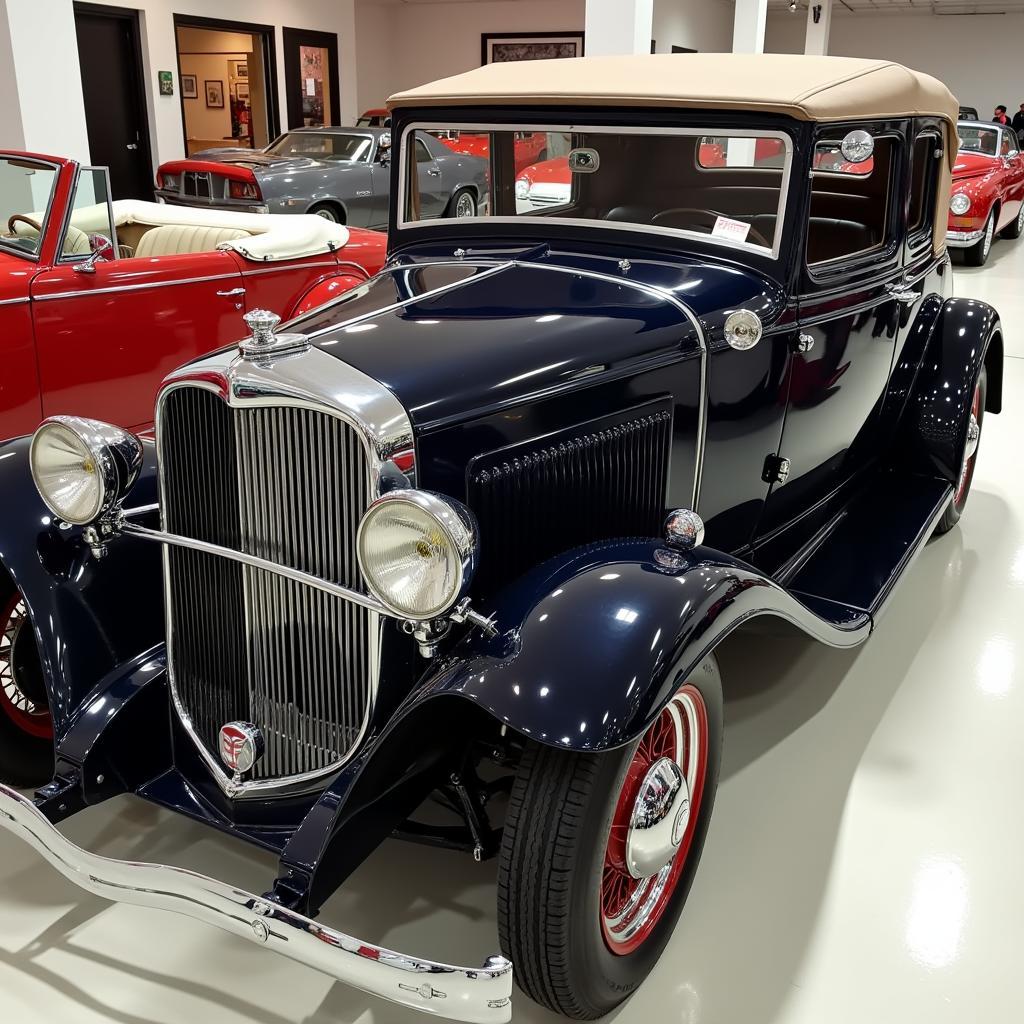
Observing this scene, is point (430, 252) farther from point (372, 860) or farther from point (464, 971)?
point (464, 971)

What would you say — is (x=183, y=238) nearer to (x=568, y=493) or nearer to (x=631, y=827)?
(x=568, y=493)

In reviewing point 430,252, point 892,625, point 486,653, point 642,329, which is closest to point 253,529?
point 486,653

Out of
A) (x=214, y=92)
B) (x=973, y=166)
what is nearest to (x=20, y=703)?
(x=973, y=166)

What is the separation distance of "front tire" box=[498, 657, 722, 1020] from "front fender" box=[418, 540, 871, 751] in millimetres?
133

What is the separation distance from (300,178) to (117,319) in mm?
4817

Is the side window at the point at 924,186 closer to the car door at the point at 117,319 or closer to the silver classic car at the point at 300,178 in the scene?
the car door at the point at 117,319

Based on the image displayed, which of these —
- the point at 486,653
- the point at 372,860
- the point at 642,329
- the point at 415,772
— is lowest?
the point at 372,860

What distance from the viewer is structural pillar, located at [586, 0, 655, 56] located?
336 inches

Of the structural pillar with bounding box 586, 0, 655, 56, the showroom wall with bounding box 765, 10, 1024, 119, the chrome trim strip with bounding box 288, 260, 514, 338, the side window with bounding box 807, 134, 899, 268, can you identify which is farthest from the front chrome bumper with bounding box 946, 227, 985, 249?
the showroom wall with bounding box 765, 10, 1024, 119

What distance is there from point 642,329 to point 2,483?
1507 millimetres

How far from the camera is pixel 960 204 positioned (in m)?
9.71

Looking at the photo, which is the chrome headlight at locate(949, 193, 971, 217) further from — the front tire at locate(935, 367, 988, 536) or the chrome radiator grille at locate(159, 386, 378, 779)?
the chrome radiator grille at locate(159, 386, 378, 779)

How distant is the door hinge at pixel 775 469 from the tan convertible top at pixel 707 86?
0.90 metres

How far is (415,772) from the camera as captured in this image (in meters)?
1.89
